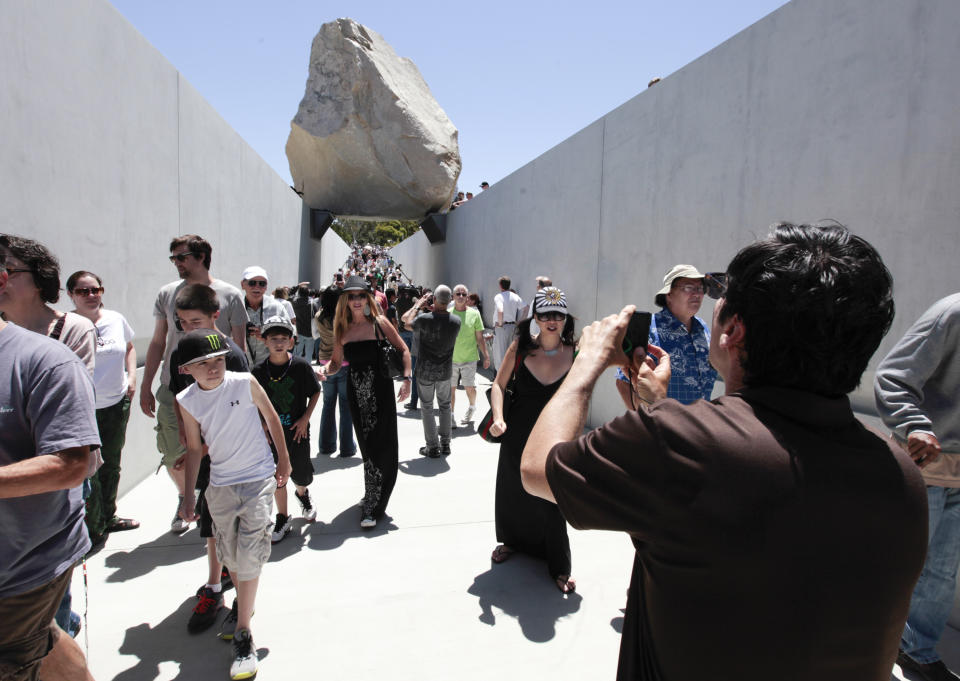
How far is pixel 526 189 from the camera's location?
9438 mm

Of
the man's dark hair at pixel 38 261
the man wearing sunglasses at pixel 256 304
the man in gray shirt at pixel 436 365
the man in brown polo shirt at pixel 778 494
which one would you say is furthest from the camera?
the man in gray shirt at pixel 436 365

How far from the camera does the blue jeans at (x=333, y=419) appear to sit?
5895mm

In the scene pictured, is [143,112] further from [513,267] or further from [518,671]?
[513,267]

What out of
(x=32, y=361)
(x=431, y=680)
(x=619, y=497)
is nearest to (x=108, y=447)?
(x=32, y=361)

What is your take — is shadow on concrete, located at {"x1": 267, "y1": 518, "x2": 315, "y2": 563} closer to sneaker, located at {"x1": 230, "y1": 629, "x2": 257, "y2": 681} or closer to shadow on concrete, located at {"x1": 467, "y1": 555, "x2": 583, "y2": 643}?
sneaker, located at {"x1": 230, "y1": 629, "x2": 257, "y2": 681}

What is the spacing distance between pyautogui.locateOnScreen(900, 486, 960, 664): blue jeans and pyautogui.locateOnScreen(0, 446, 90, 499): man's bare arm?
11.6ft

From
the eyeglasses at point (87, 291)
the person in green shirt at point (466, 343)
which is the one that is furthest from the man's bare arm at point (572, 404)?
the person in green shirt at point (466, 343)

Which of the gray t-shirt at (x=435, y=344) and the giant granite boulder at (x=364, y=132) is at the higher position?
the giant granite boulder at (x=364, y=132)

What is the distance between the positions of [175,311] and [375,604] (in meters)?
2.32

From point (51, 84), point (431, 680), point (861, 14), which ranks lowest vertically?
point (431, 680)

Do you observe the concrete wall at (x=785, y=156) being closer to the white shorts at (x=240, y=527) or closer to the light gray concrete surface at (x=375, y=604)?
the light gray concrete surface at (x=375, y=604)

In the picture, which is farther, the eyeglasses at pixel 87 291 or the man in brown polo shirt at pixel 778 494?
the eyeglasses at pixel 87 291

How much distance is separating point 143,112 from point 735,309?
5597mm

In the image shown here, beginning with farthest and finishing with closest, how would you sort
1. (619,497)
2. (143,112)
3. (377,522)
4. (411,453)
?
(411,453) < (143,112) < (377,522) < (619,497)
